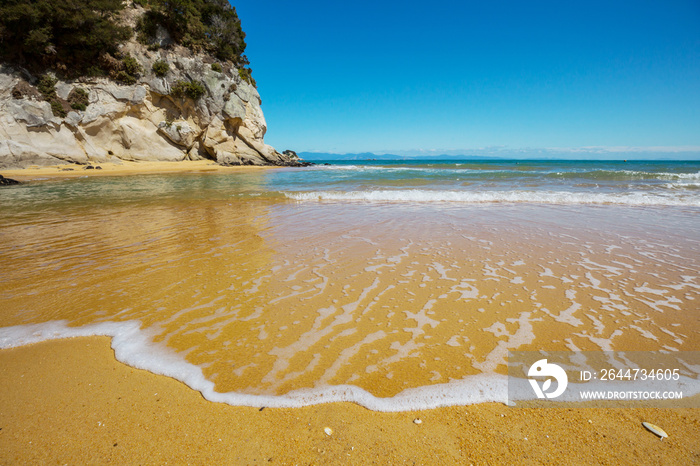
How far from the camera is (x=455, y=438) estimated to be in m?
1.79

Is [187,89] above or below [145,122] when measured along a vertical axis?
above

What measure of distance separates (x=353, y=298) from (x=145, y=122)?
1662 inches

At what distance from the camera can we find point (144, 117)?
35531mm

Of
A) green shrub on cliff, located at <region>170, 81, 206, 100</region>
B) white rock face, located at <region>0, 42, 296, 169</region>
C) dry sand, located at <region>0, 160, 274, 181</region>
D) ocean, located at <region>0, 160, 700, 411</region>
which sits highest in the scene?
green shrub on cliff, located at <region>170, 81, 206, 100</region>

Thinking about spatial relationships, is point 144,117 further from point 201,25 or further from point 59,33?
point 201,25

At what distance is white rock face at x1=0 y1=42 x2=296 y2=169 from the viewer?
2752 centimetres

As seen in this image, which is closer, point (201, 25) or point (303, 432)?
point (303, 432)

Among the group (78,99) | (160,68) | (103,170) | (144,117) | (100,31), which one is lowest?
(103,170)

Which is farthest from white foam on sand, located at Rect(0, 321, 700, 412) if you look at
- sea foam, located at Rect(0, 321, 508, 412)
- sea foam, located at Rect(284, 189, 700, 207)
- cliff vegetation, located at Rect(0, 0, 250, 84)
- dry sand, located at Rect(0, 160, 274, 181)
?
cliff vegetation, located at Rect(0, 0, 250, 84)

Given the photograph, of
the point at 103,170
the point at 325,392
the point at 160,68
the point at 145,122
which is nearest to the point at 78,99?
the point at 145,122

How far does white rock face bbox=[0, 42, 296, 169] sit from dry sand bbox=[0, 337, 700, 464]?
37.9m

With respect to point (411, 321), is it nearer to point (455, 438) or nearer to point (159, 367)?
point (455, 438)

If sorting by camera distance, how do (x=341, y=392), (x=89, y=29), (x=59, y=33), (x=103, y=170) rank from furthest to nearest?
(x=89, y=29) < (x=59, y=33) < (x=103, y=170) < (x=341, y=392)

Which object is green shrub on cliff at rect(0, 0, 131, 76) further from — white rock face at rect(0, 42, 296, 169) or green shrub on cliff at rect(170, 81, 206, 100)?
green shrub on cliff at rect(170, 81, 206, 100)
